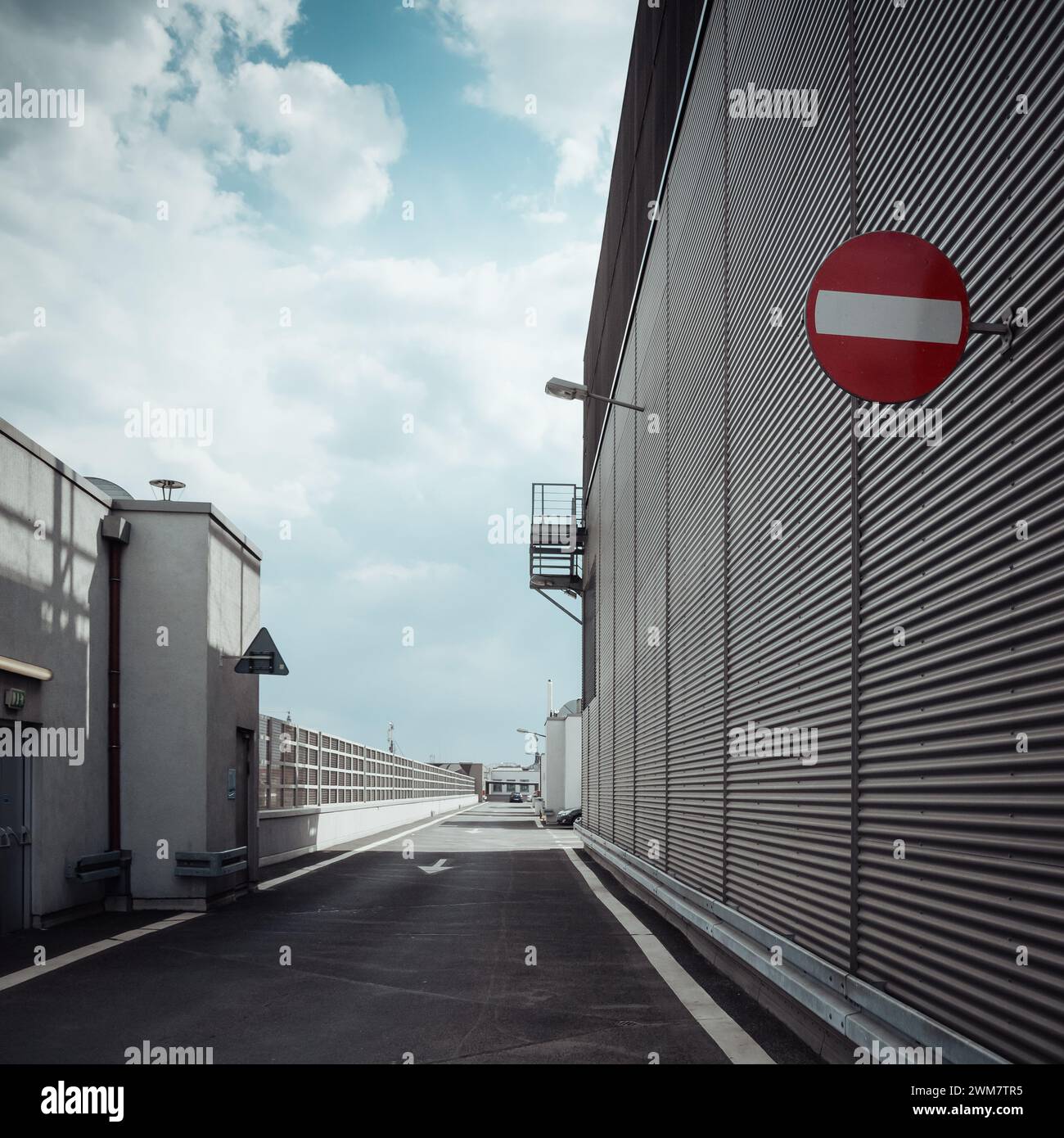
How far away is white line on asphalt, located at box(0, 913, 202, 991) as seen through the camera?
7.94 m

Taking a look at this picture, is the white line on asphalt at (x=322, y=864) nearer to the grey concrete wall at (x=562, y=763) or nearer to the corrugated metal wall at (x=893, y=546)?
the corrugated metal wall at (x=893, y=546)

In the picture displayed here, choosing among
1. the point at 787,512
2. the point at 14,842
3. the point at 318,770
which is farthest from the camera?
the point at 318,770

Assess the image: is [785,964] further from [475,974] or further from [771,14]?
[771,14]

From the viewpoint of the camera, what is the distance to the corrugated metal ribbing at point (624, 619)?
18516mm

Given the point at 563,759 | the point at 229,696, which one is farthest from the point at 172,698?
the point at 563,759

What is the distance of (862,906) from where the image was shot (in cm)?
562

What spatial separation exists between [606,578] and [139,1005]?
704 inches

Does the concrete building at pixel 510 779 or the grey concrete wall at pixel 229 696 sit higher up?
the grey concrete wall at pixel 229 696

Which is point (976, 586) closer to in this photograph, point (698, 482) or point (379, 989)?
point (379, 989)

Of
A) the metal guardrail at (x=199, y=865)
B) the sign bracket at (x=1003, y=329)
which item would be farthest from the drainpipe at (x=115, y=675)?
the sign bracket at (x=1003, y=329)

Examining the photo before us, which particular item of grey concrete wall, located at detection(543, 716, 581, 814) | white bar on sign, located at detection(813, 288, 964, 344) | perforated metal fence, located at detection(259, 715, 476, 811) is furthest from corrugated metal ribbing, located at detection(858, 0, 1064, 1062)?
grey concrete wall, located at detection(543, 716, 581, 814)

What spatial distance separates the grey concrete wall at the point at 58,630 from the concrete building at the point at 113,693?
0.07ft

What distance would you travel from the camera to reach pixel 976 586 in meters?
4.52

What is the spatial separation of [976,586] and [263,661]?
11.2 meters
